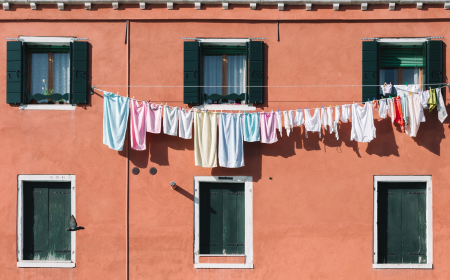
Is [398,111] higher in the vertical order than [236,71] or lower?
lower

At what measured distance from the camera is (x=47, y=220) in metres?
7.93

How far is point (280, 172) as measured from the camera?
25.7 feet

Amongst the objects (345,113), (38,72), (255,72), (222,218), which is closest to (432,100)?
(345,113)

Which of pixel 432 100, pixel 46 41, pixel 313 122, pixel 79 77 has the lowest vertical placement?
pixel 313 122

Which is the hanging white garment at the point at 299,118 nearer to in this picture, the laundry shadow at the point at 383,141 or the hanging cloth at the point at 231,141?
the hanging cloth at the point at 231,141

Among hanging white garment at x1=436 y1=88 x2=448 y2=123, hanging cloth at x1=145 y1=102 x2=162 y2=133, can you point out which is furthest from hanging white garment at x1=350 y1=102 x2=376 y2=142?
hanging cloth at x1=145 y1=102 x2=162 y2=133

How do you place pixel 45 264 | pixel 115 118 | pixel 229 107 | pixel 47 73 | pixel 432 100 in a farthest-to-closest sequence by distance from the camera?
pixel 47 73 < pixel 229 107 < pixel 45 264 < pixel 115 118 < pixel 432 100

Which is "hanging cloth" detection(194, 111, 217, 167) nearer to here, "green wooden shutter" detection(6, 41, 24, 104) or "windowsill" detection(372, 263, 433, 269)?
"green wooden shutter" detection(6, 41, 24, 104)

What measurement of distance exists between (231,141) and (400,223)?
152 inches

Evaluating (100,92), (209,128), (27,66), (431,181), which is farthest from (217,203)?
(27,66)

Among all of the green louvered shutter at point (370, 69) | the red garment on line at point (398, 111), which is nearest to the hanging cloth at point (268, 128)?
the green louvered shutter at point (370, 69)

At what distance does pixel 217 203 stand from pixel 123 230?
196 cm

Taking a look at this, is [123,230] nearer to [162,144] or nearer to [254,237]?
[162,144]

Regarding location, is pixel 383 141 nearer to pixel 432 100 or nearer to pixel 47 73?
pixel 432 100
